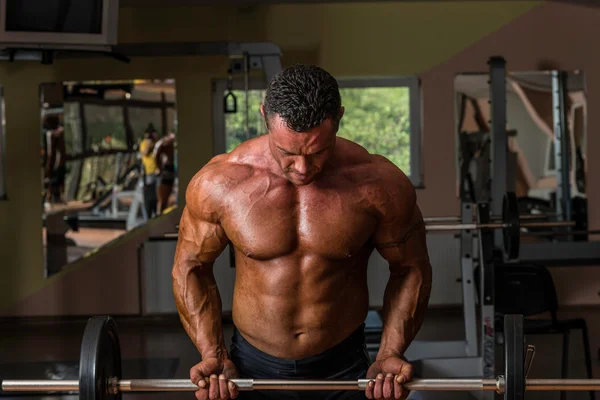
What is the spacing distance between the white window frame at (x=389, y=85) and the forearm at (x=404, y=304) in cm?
403

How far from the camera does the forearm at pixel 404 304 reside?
6.17ft

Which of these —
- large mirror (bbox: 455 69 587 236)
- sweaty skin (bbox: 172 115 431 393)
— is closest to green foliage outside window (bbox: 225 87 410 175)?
large mirror (bbox: 455 69 587 236)

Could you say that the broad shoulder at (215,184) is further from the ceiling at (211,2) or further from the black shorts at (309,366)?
the ceiling at (211,2)

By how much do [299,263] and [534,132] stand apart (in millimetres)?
4438

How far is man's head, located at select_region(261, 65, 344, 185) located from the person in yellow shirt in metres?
4.41

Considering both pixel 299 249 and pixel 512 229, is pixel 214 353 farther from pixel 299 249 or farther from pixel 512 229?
pixel 512 229

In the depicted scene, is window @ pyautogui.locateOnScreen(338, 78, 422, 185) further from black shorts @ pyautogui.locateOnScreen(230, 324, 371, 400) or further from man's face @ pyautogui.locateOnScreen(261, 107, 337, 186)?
man's face @ pyautogui.locateOnScreen(261, 107, 337, 186)

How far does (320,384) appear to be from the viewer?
5.46 ft

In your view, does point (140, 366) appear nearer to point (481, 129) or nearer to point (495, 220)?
point (495, 220)

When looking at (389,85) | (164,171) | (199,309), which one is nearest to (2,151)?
(164,171)

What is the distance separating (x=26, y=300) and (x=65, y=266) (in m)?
0.34

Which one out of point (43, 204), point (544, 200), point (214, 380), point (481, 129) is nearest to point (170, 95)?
point (43, 204)

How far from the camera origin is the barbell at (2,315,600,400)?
1.61 meters

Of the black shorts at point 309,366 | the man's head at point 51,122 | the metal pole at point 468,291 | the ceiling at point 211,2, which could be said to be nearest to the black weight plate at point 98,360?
the black shorts at point 309,366
